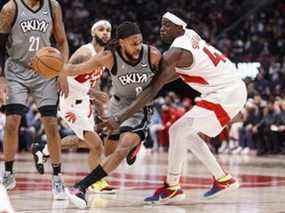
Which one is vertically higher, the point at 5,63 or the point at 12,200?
the point at 5,63

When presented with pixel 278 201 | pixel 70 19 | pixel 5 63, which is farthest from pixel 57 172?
pixel 70 19

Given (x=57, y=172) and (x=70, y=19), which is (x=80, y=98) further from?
(x=70, y=19)

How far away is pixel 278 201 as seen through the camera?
7.34 m

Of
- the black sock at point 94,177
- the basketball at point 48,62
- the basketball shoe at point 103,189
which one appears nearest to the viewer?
the black sock at point 94,177

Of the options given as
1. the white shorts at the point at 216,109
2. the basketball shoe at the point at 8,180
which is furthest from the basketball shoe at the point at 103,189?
the white shorts at the point at 216,109

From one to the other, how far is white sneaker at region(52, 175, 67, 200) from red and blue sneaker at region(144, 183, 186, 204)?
806mm

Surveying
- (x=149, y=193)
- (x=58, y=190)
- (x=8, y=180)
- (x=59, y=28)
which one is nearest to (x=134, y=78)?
(x=59, y=28)

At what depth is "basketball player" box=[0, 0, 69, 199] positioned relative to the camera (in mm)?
7660

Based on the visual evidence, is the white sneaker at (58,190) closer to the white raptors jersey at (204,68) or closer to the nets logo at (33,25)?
the nets logo at (33,25)

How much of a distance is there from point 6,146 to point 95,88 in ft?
5.01

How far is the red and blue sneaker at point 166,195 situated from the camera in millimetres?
7344

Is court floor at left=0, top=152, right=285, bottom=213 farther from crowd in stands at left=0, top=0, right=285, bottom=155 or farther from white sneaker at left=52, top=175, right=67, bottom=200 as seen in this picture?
crowd in stands at left=0, top=0, right=285, bottom=155

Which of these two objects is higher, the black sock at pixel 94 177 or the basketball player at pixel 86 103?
the basketball player at pixel 86 103

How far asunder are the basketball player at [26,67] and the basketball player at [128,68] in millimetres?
531
